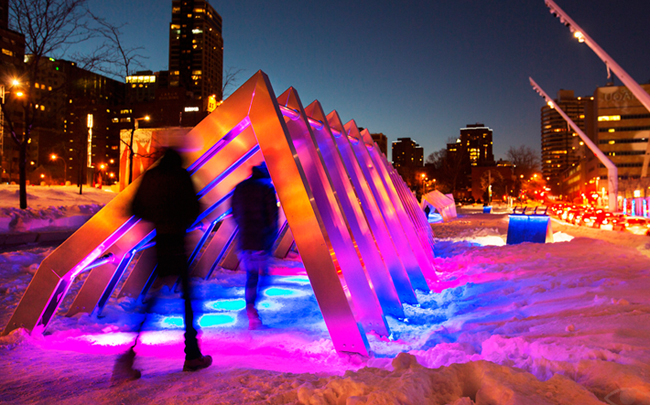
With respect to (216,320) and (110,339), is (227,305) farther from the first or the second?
(110,339)

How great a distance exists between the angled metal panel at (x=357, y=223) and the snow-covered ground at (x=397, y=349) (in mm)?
344

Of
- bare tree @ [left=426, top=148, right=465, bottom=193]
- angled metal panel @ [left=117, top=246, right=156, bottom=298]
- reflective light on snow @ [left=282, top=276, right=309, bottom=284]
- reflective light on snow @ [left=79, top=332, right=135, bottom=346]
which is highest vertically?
bare tree @ [left=426, top=148, right=465, bottom=193]

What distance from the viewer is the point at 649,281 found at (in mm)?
4531

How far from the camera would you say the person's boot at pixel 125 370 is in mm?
2768

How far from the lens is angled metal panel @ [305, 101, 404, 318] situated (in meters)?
4.58

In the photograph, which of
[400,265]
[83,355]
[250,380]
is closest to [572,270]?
[400,265]

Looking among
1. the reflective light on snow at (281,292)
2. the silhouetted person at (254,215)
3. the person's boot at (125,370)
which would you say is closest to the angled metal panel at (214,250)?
the reflective light on snow at (281,292)

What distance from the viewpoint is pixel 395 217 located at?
21.2 ft

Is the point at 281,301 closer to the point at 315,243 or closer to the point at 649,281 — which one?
the point at 315,243

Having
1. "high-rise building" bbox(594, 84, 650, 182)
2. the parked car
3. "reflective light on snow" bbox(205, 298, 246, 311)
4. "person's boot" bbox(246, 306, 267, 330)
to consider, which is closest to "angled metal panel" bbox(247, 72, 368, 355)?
"person's boot" bbox(246, 306, 267, 330)

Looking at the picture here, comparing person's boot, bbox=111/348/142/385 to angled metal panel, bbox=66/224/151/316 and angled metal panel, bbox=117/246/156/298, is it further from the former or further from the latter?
angled metal panel, bbox=117/246/156/298

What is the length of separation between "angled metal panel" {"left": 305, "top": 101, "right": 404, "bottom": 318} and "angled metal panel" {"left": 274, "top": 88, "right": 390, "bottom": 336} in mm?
245

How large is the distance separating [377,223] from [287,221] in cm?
167

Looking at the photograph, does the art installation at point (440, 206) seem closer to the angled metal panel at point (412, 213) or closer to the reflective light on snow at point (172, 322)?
the angled metal panel at point (412, 213)
